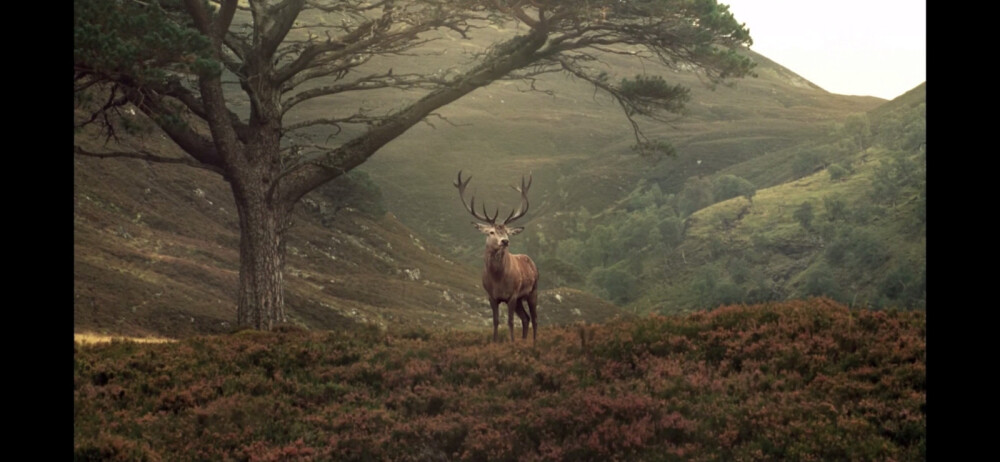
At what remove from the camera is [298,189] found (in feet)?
69.1

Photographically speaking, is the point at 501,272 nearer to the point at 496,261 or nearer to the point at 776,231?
the point at 496,261

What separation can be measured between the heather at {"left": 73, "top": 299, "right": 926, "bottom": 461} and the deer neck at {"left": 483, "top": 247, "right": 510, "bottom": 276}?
1.46 meters

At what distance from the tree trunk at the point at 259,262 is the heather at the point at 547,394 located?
3.30m

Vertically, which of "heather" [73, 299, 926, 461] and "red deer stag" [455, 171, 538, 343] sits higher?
"red deer stag" [455, 171, 538, 343]

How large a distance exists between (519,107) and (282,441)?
576ft

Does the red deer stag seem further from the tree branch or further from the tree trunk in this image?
the tree branch

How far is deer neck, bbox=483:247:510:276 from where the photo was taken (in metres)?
15.9

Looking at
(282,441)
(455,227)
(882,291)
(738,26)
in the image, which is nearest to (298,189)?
(282,441)

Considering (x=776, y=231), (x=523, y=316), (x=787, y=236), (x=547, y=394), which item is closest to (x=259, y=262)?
(x=523, y=316)

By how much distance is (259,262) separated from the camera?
19.8m

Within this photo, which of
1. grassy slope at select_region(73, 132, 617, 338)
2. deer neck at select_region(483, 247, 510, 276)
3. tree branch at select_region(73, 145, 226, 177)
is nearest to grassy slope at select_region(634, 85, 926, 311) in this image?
grassy slope at select_region(73, 132, 617, 338)

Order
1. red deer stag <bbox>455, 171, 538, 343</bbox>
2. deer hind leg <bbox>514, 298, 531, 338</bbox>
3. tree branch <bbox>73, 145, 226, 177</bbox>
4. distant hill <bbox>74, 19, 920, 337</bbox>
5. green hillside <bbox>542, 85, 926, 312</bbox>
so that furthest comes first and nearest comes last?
green hillside <bbox>542, 85, 926, 312</bbox> → distant hill <bbox>74, 19, 920, 337</bbox> → tree branch <bbox>73, 145, 226, 177</bbox> → deer hind leg <bbox>514, 298, 531, 338</bbox> → red deer stag <bbox>455, 171, 538, 343</bbox>
